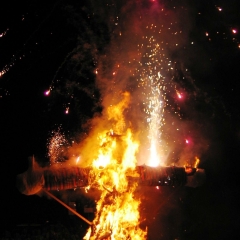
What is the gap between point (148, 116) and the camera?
8.12m

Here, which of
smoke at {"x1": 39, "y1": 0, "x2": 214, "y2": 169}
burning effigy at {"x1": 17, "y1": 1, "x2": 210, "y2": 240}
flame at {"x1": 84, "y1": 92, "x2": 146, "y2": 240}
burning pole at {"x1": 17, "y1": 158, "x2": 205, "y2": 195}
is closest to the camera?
burning pole at {"x1": 17, "y1": 158, "x2": 205, "y2": 195}

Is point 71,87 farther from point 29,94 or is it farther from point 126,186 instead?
point 126,186

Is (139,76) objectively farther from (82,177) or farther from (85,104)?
(82,177)

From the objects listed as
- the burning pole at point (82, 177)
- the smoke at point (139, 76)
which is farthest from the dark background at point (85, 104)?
the burning pole at point (82, 177)

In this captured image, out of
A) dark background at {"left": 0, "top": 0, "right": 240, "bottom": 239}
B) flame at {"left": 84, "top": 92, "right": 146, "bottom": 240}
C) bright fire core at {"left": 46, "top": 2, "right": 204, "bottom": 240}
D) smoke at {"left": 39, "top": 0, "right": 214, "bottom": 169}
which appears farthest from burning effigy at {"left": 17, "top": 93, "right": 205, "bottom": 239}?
dark background at {"left": 0, "top": 0, "right": 240, "bottom": 239}

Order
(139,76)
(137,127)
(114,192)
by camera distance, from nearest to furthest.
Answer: (114,192) → (139,76) → (137,127)

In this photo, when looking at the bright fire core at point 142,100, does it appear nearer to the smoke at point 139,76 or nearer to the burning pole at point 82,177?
the smoke at point 139,76

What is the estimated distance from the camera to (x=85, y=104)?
28.1ft

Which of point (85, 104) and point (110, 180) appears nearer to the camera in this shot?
point (110, 180)

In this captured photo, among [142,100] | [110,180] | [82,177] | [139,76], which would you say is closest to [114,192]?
[110,180]

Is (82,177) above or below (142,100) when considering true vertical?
below

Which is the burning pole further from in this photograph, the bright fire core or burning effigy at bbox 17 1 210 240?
the bright fire core

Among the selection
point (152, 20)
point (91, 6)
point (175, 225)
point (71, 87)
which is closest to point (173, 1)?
point (152, 20)

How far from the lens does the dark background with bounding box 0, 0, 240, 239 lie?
7363mm
